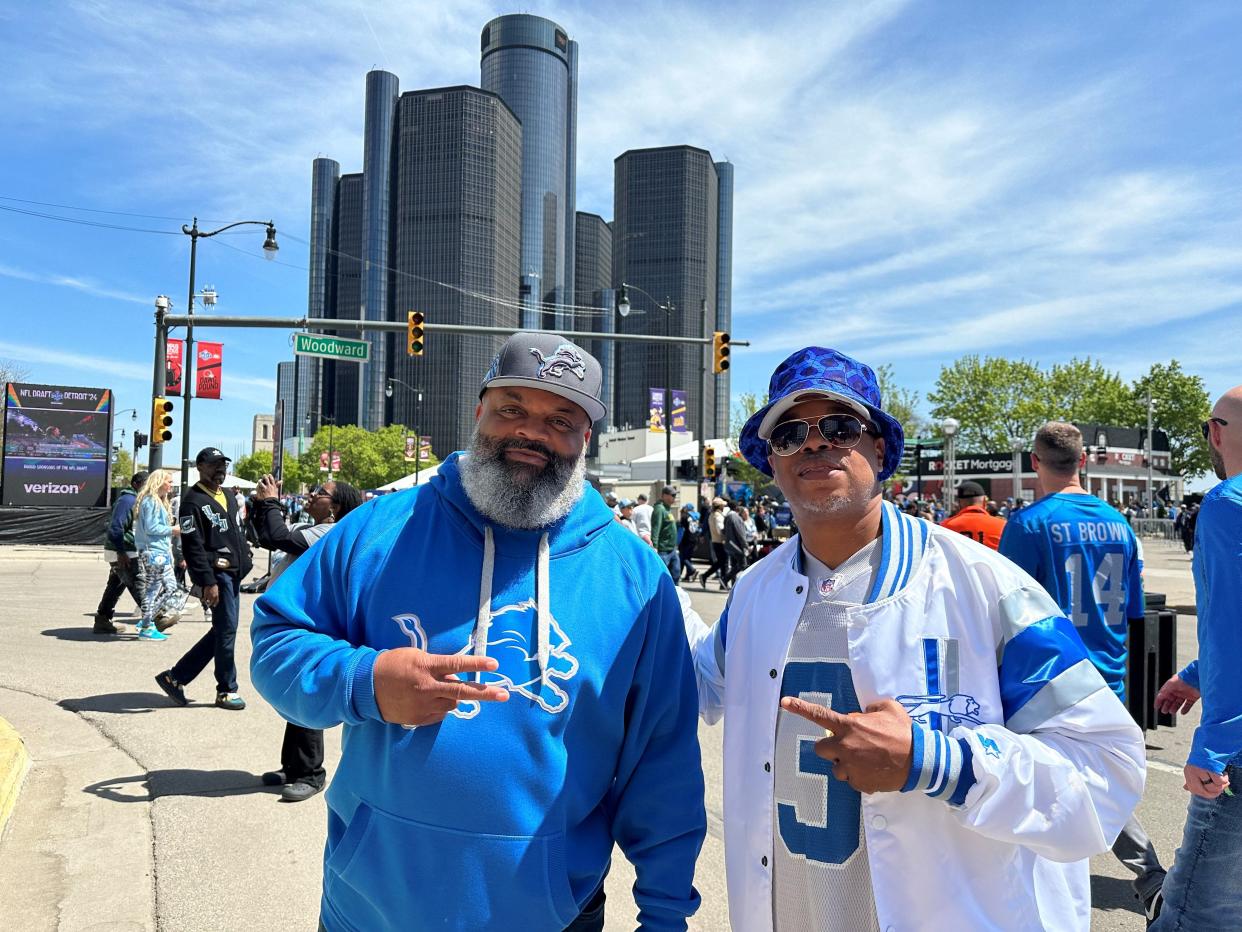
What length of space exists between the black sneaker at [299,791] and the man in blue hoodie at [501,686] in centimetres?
327

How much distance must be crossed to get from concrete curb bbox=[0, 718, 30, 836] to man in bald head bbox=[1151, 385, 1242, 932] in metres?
4.99

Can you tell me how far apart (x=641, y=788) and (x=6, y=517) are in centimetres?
2847

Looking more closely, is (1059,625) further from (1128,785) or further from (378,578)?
(378,578)

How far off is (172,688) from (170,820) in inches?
102

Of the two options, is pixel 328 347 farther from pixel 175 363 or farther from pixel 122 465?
pixel 122 465

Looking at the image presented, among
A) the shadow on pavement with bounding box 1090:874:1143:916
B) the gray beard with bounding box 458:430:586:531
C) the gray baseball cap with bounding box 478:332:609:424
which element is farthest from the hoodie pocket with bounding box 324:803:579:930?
A: the shadow on pavement with bounding box 1090:874:1143:916

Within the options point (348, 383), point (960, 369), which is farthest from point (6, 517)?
point (348, 383)

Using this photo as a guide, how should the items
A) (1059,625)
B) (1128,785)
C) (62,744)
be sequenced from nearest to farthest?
(1128,785), (1059,625), (62,744)

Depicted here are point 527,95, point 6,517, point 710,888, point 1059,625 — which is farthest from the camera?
point 527,95

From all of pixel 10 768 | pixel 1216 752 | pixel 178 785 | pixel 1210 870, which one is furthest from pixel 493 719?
pixel 10 768

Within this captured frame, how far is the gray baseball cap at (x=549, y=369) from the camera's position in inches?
83.8

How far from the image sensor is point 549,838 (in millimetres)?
1863

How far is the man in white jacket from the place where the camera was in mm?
1640

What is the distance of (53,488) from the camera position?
83.6 feet
